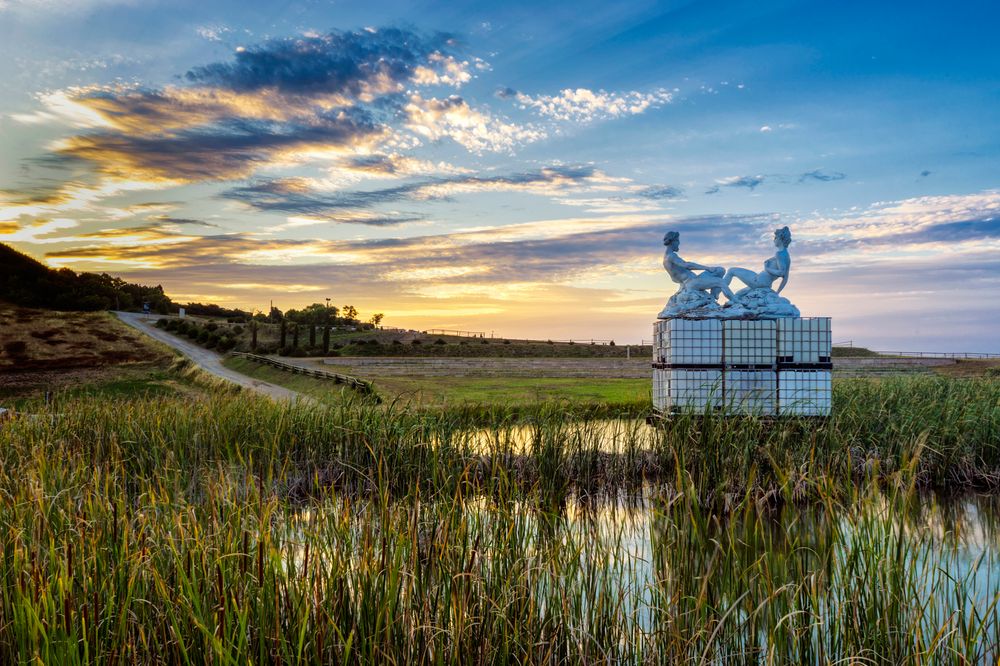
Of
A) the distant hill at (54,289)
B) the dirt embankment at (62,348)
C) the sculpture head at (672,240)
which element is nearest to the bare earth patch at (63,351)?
the dirt embankment at (62,348)

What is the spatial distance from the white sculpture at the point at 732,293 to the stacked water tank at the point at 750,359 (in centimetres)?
34

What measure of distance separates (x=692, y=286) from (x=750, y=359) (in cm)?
186

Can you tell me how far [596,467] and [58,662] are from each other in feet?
27.3

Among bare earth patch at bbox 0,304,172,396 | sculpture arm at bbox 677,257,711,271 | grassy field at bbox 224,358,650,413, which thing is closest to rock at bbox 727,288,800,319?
sculpture arm at bbox 677,257,711,271

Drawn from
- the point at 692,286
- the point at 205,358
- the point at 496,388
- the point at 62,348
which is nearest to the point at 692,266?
the point at 692,286

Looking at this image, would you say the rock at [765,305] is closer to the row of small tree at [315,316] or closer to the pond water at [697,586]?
the pond water at [697,586]

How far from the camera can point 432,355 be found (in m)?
50.2

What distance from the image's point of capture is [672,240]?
13.9 metres

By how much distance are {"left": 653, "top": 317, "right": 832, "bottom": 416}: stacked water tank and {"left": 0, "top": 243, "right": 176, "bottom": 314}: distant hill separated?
6245 cm

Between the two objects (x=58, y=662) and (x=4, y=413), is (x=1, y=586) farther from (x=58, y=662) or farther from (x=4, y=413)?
(x=4, y=413)

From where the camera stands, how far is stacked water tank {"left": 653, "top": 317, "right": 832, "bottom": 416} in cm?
1259

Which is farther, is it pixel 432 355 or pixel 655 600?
pixel 432 355

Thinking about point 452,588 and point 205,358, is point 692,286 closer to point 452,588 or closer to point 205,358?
point 452,588

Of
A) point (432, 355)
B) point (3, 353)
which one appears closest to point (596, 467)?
point (3, 353)
